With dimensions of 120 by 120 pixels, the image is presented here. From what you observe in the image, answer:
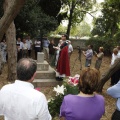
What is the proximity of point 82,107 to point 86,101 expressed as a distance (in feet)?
0.23

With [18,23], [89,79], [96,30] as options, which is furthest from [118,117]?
[96,30]

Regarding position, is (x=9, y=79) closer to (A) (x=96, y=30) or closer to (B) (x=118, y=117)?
(B) (x=118, y=117)

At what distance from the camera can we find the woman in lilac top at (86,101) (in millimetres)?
2543

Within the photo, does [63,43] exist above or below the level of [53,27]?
below

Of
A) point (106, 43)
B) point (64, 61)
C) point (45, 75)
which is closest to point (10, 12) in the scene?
point (64, 61)

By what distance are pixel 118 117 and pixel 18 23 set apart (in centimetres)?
1331

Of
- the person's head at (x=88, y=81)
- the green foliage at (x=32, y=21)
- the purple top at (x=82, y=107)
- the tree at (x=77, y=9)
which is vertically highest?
the tree at (x=77, y=9)

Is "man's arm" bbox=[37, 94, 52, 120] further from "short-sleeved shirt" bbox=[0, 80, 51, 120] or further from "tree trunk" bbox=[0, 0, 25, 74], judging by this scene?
"tree trunk" bbox=[0, 0, 25, 74]

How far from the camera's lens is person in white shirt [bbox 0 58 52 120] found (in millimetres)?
2383

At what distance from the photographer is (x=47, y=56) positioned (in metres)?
15.3

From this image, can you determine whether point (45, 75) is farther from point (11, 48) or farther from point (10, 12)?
point (10, 12)

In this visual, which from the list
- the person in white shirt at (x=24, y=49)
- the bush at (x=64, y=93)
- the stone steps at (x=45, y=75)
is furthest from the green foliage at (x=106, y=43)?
the bush at (x=64, y=93)

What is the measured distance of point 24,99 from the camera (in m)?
2.41

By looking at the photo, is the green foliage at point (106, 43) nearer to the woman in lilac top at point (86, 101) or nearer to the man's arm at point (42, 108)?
the woman in lilac top at point (86, 101)
